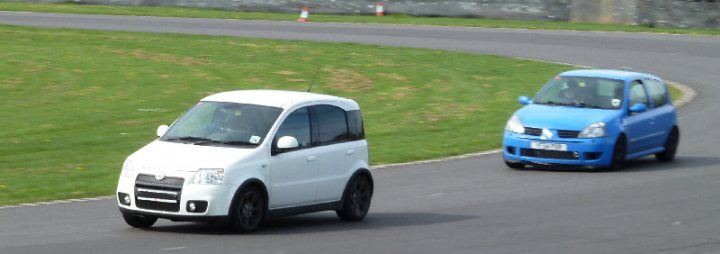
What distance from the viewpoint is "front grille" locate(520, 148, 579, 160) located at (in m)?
20.9

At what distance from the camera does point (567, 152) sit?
68.6ft

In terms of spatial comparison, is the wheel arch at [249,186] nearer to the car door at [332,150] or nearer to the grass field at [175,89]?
the car door at [332,150]

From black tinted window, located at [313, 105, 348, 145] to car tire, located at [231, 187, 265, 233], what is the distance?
1.22m

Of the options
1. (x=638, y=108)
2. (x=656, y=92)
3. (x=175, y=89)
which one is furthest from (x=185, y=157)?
(x=175, y=89)

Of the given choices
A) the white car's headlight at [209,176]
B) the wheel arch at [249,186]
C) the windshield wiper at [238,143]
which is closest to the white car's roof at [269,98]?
the windshield wiper at [238,143]

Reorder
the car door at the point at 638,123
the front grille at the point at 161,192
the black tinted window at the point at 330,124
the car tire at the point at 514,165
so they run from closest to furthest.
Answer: the front grille at the point at 161,192
the black tinted window at the point at 330,124
the car tire at the point at 514,165
the car door at the point at 638,123

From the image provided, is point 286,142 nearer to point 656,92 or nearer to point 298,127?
point 298,127

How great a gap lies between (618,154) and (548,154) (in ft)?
3.48

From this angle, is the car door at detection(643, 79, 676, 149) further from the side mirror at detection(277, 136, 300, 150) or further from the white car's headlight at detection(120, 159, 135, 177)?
the white car's headlight at detection(120, 159, 135, 177)

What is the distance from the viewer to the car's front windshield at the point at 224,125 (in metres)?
14.4

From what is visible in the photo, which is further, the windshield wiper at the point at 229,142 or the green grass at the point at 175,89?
the green grass at the point at 175,89

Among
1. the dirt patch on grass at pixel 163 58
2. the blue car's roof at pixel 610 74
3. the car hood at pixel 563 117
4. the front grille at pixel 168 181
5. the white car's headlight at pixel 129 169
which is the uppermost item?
the white car's headlight at pixel 129 169

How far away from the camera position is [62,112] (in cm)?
2614

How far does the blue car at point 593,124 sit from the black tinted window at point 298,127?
6.49 meters
